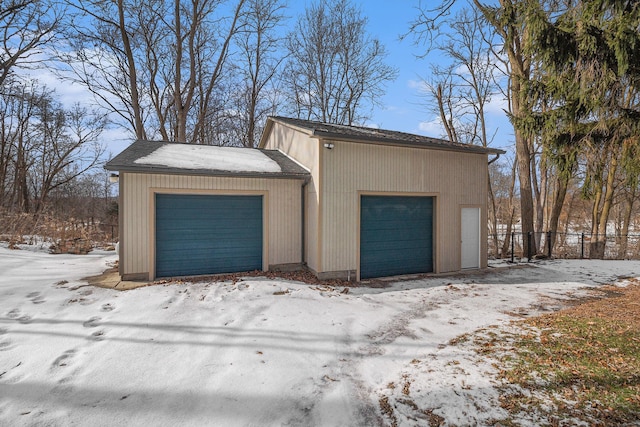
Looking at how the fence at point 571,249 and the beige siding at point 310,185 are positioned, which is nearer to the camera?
the beige siding at point 310,185

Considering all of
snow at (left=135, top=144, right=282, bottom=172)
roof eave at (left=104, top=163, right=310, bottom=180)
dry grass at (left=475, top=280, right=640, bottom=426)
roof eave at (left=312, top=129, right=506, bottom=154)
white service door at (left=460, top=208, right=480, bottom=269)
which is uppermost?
roof eave at (left=312, top=129, right=506, bottom=154)

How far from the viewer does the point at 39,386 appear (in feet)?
9.48

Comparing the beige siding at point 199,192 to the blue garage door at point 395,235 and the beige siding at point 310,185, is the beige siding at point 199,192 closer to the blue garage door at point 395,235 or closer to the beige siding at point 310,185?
the beige siding at point 310,185

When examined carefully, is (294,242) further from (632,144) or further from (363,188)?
(632,144)

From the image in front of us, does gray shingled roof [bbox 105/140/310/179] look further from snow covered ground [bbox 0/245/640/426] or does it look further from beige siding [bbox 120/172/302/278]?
snow covered ground [bbox 0/245/640/426]

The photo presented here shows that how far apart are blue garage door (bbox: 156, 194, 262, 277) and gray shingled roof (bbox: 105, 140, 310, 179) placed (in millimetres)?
620

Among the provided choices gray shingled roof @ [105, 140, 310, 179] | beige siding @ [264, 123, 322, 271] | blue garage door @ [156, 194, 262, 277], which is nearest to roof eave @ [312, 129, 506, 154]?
beige siding @ [264, 123, 322, 271]

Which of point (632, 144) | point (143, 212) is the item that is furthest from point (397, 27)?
point (143, 212)

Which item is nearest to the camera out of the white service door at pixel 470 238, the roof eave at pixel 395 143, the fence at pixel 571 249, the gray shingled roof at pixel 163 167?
the gray shingled roof at pixel 163 167

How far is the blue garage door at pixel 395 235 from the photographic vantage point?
786 cm

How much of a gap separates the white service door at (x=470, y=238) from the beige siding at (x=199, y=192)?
4.71m

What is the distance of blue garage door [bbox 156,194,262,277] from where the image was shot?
272 inches

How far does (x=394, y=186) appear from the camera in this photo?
316 inches

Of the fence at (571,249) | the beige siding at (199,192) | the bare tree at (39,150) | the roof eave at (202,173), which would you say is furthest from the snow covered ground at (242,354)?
the bare tree at (39,150)
